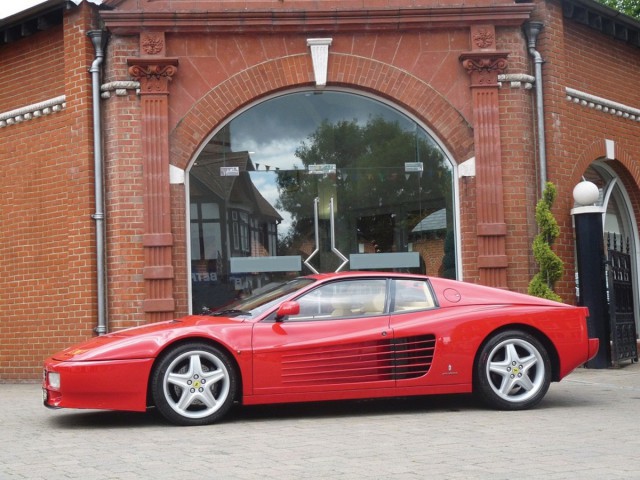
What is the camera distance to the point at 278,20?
12.1m

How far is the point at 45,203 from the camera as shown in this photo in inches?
484

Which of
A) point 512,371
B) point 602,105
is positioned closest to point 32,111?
point 512,371

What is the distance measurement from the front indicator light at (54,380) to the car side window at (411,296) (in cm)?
287

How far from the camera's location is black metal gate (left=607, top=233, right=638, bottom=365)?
1199 centimetres

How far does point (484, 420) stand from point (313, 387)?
1415 millimetres

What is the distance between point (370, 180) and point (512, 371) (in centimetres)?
513

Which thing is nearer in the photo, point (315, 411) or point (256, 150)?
point (315, 411)

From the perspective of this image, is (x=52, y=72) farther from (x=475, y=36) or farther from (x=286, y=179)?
(x=475, y=36)

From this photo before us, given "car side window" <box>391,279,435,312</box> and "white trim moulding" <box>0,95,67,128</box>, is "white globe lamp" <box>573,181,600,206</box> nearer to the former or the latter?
"car side window" <box>391,279,435,312</box>

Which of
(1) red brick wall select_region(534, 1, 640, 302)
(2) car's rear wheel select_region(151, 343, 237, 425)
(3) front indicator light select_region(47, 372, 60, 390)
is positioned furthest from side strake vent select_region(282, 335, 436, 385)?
(1) red brick wall select_region(534, 1, 640, 302)

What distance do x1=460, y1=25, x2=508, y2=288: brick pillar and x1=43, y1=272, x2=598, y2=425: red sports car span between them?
3.78m

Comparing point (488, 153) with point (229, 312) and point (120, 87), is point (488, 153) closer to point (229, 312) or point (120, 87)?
point (120, 87)

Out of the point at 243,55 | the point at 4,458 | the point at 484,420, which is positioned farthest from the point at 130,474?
the point at 243,55

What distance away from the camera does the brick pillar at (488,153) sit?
470 inches
